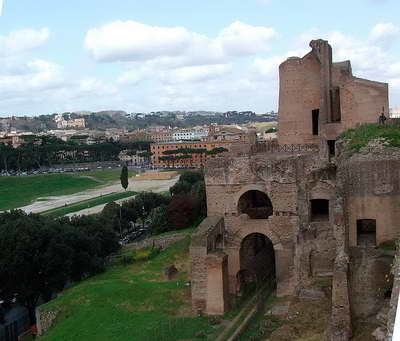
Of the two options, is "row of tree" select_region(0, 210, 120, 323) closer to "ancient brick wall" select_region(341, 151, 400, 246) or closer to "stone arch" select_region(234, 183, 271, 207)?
"stone arch" select_region(234, 183, 271, 207)

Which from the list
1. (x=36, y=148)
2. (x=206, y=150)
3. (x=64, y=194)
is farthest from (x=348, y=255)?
(x=36, y=148)

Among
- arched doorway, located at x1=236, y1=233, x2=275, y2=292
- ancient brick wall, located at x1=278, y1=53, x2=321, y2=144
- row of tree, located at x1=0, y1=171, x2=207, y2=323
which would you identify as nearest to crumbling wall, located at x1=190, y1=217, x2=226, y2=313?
arched doorway, located at x1=236, y1=233, x2=275, y2=292

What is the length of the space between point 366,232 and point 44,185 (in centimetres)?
6792

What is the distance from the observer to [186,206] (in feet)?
116

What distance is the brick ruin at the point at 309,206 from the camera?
1527 centimetres

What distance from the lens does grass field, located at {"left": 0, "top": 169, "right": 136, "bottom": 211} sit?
236 feet

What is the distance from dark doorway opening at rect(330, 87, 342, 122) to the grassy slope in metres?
7.40

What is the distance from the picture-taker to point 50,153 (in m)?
98.3

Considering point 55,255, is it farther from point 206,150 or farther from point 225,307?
point 206,150

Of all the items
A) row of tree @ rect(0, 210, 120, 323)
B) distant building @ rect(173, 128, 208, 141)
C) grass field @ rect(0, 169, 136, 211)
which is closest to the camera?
row of tree @ rect(0, 210, 120, 323)

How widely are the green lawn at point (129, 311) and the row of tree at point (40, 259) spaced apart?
77.7 inches

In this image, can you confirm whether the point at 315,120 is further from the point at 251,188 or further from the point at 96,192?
the point at 96,192

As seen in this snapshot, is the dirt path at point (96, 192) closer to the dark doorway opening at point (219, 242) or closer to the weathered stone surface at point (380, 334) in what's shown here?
the dark doorway opening at point (219, 242)

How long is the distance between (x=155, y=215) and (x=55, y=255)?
14.1m
